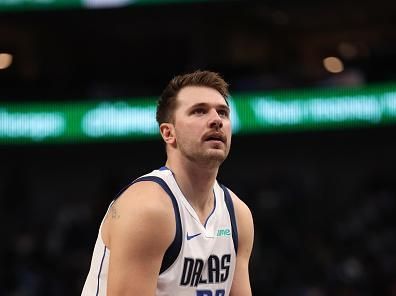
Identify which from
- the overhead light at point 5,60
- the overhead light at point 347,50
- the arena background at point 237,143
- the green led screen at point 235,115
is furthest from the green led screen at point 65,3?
the overhead light at point 347,50

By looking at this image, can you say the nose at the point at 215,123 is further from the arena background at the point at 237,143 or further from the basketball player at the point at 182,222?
the arena background at the point at 237,143

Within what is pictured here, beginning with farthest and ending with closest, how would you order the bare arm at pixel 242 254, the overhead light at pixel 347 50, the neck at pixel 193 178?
the overhead light at pixel 347 50 → the bare arm at pixel 242 254 → the neck at pixel 193 178

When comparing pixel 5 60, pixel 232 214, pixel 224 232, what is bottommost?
pixel 224 232

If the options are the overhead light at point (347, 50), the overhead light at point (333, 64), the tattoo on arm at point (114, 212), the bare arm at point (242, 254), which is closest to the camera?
the tattoo on arm at point (114, 212)

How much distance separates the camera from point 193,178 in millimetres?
4211

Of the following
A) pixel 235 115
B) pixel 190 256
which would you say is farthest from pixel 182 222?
pixel 235 115

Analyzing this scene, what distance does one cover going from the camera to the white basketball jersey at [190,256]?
13.0 ft

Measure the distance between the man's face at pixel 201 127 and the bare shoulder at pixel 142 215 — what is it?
10.0 inches

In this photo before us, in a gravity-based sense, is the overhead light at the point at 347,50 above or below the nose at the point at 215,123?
above

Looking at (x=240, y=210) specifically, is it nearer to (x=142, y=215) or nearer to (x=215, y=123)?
(x=215, y=123)

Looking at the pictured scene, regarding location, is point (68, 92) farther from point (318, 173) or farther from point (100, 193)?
point (318, 173)

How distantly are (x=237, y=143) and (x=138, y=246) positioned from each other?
35.3 ft

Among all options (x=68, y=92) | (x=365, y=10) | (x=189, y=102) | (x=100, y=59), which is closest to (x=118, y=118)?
(x=68, y=92)

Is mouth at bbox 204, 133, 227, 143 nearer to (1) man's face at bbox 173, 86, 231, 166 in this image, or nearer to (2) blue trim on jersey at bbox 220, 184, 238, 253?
(1) man's face at bbox 173, 86, 231, 166
